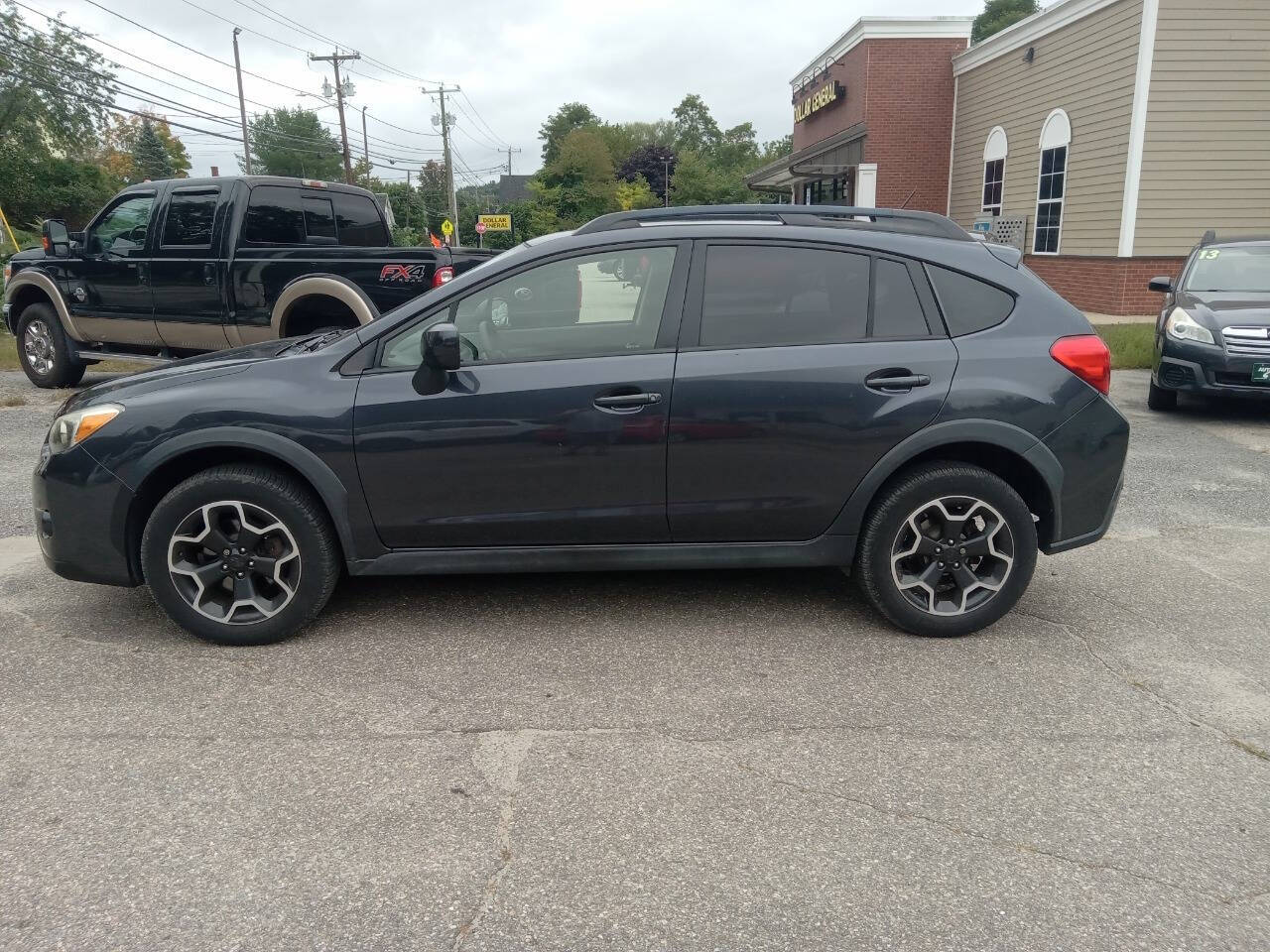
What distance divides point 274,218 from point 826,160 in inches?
873

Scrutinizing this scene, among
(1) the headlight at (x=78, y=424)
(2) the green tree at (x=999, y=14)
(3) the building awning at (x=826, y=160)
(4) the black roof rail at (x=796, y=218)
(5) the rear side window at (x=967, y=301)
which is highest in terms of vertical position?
(2) the green tree at (x=999, y=14)

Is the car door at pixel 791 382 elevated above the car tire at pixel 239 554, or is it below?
above

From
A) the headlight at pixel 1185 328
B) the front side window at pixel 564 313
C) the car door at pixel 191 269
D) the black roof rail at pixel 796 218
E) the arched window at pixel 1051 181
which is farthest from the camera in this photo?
the arched window at pixel 1051 181

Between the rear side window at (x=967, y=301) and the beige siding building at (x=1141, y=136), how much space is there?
46.6 ft

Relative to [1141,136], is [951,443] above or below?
below

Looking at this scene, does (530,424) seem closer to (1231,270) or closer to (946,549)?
(946,549)

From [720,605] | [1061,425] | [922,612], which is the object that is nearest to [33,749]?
[720,605]

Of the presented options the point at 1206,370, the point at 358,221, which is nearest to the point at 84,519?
the point at 358,221

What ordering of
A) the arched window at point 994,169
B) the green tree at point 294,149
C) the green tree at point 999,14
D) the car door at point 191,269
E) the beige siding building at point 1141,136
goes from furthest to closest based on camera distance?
the green tree at point 294,149
the green tree at point 999,14
the arched window at point 994,169
the beige siding building at point 1141,136
the car door at point 191,269

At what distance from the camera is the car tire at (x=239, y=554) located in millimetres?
3893

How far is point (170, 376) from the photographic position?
4.12m

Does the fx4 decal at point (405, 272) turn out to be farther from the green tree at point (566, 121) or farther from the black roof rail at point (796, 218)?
the green tree at point (566, 121)

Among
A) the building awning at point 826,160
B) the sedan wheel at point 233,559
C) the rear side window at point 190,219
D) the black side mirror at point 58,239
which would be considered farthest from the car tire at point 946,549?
the building awning at point 826,160

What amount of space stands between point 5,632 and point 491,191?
446 ft
